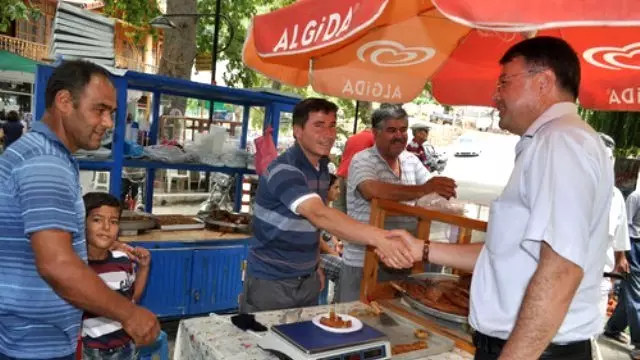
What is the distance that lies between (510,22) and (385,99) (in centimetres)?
260

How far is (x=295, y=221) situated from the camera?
272 cm

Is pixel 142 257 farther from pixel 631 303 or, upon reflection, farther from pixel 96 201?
pixel 631 303

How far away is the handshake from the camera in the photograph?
7.63 ft

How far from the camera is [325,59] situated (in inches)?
145

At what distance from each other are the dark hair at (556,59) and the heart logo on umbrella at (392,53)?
1928 millimetres

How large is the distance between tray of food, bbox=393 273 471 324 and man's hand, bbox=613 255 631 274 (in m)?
3.39

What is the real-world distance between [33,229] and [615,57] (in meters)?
3.61

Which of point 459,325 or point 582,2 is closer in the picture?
point 582,2

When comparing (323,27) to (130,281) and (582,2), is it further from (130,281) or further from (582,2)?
(130,281)

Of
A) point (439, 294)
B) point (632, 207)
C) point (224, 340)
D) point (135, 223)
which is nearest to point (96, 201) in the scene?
point (224, 340)

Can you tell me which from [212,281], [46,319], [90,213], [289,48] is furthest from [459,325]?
[212,281]

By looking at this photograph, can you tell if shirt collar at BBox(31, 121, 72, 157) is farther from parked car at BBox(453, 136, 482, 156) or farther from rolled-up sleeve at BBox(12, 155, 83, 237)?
parked car at BBox(453, 136, 482, 156)

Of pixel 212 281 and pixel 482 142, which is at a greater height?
pixel 482 142

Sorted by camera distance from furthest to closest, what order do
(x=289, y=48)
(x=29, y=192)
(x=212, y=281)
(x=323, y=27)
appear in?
1. (x=212, y=281)
2. (x=289, y=48)
3. (x=323, y=27)
4. (x=29, y=192)
